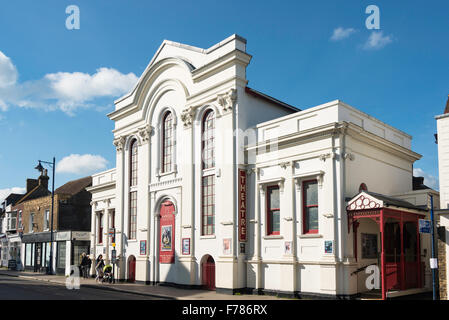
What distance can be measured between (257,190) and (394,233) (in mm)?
6091

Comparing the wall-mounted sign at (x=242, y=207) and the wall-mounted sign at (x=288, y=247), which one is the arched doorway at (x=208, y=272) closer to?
the wall-mounted sign at (x=242, y=207)

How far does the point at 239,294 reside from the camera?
65.1 feet

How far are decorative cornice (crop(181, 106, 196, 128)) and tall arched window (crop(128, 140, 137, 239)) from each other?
557 centimetres

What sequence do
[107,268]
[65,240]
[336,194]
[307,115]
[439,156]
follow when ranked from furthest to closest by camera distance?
[65,240], [107,268], [307,115], [336,194], [439,156]

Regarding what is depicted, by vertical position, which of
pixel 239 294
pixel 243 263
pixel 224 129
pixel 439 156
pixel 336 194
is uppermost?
pixel 224 129

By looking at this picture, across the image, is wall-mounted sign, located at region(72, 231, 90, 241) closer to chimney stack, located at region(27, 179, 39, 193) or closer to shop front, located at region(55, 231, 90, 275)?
shop front, located at region(55, 231, 90, 275)

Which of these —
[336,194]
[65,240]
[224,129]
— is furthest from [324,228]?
[65,240]

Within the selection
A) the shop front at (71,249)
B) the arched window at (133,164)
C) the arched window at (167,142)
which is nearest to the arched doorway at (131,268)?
the arched window at (133,164)

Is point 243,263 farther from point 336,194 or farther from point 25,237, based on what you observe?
point 25,237

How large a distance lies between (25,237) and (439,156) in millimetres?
38532

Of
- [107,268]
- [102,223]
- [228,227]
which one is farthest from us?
[102,223]

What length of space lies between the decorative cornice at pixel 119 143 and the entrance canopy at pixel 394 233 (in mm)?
15807

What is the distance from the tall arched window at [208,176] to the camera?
72.9 ft

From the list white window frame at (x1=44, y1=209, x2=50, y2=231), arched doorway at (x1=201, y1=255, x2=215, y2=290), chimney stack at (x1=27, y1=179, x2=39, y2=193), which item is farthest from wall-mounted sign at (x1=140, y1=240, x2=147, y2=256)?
chimney stack at (x1=27, y1=179, x2=39, y2=193)
